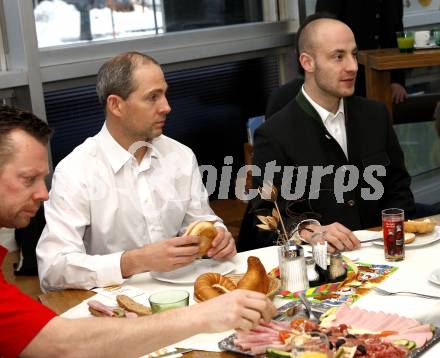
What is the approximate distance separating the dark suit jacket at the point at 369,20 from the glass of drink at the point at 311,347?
3.80 meters

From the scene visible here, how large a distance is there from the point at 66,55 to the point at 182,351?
298 centimetres

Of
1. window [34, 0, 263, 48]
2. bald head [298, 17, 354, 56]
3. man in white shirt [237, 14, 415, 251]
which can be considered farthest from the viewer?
window [34, 0, 263, 48]

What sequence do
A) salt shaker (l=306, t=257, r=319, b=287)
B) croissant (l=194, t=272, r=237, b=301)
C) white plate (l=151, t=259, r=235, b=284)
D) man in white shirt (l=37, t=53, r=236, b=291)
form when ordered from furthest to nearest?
1. man in white shirt (l=37, t=53, r=236, b=291)
2. white plate (l=151, t=259, r=235, b=284)
3. salt shaker (l=306, t=257, r=319, b=287)
4. croissant (l=194, t=272, r=237, b=301)

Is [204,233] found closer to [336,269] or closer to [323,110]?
[336,269]

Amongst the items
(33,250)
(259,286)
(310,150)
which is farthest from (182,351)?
(33,250)

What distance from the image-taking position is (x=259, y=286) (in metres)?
2.36

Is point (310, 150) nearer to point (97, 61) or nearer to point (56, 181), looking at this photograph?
point (56, 181)

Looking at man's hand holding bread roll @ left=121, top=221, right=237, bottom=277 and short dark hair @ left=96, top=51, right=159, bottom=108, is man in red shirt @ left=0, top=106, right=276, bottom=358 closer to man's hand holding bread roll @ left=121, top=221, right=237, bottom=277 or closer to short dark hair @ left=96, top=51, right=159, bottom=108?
man's hand holding bread roll @ left=121, top=221, right=237, bottom=277

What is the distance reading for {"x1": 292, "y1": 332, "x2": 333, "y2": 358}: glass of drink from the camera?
1.78 m

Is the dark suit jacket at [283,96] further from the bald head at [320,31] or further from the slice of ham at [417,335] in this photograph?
the slice of ham at [417,335]

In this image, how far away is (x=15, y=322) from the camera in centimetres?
194

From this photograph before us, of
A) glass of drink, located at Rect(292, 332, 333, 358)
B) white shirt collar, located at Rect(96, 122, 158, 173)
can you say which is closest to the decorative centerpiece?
glass of drink, located at Rect(292, 332, 333, 358)

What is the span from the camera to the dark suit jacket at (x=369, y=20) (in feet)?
17.7

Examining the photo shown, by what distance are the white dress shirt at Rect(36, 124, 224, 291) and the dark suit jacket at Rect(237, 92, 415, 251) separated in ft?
1.08
